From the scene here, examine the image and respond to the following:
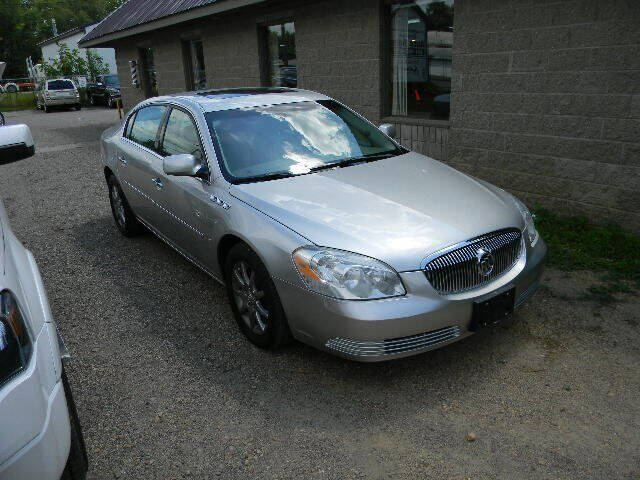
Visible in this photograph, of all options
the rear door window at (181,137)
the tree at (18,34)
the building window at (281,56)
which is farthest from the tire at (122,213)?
the tree at (18,34)

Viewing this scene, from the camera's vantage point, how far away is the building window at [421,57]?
276 inches

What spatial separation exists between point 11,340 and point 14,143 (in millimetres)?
1703

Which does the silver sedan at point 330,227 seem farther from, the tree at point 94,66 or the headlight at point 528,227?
the tree at point 94,66

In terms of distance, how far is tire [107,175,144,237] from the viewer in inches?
230

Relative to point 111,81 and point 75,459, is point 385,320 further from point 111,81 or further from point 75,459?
point 111,81

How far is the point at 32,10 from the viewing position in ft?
224

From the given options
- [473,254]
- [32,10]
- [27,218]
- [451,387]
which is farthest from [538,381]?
[32,10]

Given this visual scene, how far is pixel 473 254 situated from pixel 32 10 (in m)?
79.2

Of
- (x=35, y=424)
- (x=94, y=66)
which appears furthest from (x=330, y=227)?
(x=94, y=66)

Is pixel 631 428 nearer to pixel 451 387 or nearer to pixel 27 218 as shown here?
pixel 451 387

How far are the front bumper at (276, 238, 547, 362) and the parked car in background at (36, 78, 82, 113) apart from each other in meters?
28.9

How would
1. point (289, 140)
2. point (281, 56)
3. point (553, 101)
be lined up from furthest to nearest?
point (281, 56) → point (553, 101) → point (289, 140)

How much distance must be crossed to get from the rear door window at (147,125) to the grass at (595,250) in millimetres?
3641

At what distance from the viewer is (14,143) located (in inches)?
124
